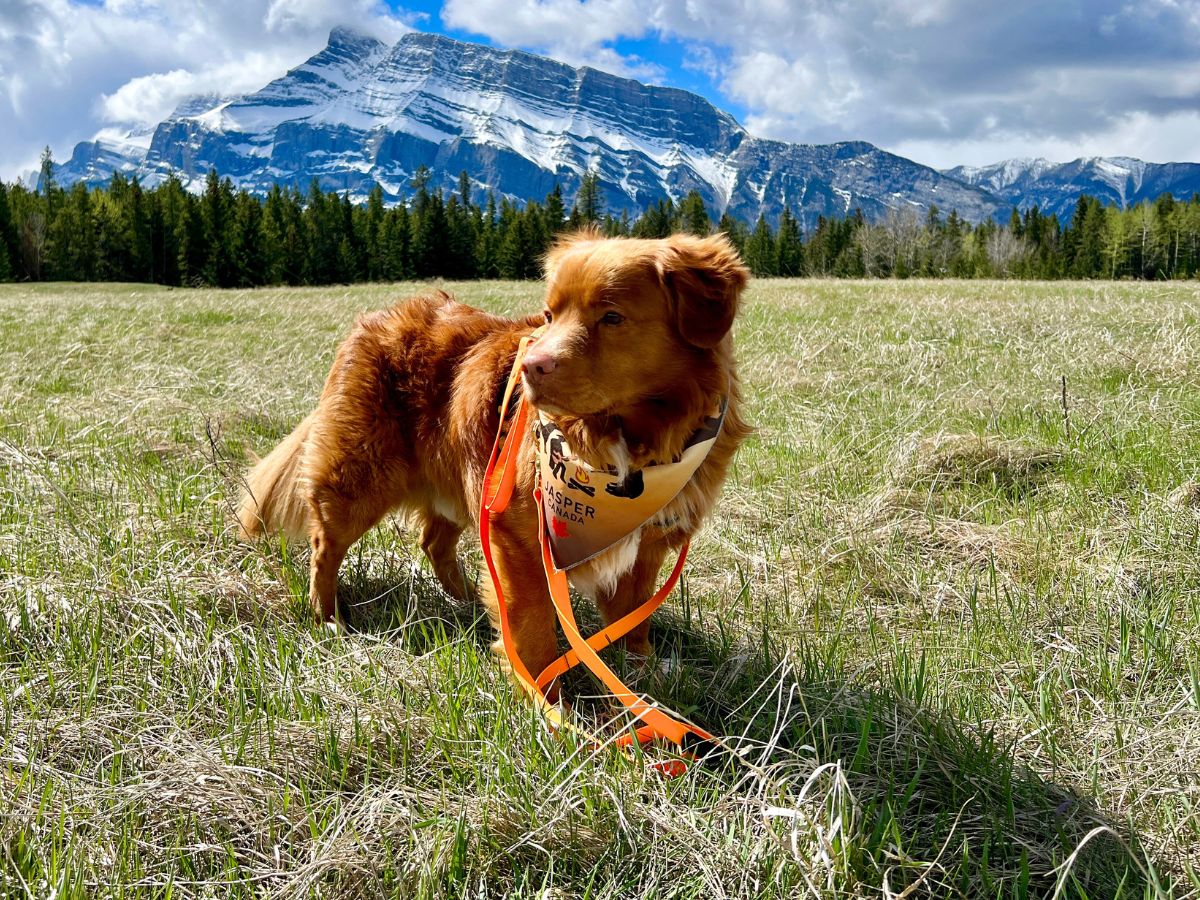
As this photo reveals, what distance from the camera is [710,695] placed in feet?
8.73

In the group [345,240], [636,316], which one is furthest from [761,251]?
[636,316]

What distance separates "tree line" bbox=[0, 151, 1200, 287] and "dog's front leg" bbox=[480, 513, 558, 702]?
5415cm

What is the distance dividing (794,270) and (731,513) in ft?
247

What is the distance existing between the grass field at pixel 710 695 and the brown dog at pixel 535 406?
0.27 m

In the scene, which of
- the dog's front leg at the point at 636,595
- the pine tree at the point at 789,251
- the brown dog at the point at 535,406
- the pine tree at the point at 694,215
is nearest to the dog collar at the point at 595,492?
the brown dog at the point at 535,406

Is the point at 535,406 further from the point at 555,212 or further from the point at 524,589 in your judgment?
the point at 555,212

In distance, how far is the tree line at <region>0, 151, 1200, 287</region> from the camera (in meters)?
61.1

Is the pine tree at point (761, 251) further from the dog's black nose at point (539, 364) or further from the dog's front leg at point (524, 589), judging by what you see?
the dog's black nose at point (539, 364)

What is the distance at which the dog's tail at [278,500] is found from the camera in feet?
11.8

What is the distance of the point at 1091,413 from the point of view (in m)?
5.13

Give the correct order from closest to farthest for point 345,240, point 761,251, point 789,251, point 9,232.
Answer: point 9,232, point 345,240, point 761,251, point 789,251

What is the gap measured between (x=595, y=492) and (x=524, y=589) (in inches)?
18.4

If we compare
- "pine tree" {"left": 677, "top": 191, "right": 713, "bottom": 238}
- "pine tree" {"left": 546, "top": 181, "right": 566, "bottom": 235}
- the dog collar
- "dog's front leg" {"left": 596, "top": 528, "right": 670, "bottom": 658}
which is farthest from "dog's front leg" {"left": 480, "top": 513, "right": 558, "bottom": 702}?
"pine tree" {"left": 546, "top": 181, "right": 566, "bottom": 235}

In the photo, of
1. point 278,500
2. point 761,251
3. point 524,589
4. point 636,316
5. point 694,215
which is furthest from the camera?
point 761,251
